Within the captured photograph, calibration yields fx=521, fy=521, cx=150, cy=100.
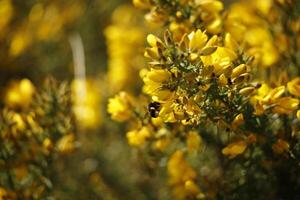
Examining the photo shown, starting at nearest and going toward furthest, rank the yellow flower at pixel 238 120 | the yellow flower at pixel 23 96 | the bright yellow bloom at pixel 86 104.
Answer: the yellow flower at pixel 238 120, the yellow flower at pixel 23 96, the bright yellow bloom at pixel 86 104

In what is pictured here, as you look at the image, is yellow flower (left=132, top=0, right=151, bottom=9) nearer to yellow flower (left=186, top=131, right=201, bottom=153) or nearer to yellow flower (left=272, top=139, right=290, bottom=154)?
yellow flower (left=186, top=131, right=201, bottom=153)

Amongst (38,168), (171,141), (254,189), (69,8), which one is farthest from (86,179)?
(69,8)

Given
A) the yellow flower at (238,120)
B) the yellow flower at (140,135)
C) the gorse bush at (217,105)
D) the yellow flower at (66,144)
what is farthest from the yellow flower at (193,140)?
the yellow flower at (66,144)

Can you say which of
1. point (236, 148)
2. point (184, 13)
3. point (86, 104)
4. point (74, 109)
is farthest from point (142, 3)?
point (86, 104)

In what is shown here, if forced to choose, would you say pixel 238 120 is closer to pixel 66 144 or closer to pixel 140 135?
pixel 140 135

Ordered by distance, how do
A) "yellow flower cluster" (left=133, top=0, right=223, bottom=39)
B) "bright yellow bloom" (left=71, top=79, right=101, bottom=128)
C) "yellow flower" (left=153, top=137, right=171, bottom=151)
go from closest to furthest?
"yellow flower cluster" (left=133, top=0, right=223, bottom=39)
"yellow flower" (left=153, top=137, right=171, bottom=151)
"bright yellow bloom" (left=71, top=79, right=101, bottom=128)

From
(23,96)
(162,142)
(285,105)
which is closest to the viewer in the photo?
(285,105)

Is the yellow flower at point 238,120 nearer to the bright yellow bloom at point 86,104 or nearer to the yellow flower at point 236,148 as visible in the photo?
the yellow flower at point 236,148

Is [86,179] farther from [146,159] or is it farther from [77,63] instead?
[77,63]

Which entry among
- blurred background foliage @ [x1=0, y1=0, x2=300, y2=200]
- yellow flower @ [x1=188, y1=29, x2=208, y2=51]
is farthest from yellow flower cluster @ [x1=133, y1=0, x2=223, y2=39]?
yellow flower @ [x1=188, y1=29, x2=208, y2=51]

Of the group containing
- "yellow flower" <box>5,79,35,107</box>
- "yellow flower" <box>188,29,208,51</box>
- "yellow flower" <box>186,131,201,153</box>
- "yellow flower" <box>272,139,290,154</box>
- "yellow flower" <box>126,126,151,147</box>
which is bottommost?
"yellow flower" <box>272,139,290,154</box>

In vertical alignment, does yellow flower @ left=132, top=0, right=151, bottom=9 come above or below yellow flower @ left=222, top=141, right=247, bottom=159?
above
